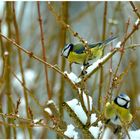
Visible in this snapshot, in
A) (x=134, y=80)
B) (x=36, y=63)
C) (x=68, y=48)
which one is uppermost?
(x=36, y=63)

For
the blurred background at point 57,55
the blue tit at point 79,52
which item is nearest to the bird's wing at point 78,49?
the blue tit at point 79,52

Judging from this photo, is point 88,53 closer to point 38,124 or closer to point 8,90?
point 38,124

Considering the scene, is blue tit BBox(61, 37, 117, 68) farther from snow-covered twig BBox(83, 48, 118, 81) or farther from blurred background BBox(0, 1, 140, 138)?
blurred background BBox(0, 1, 140, 138)

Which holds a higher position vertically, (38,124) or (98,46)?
(98,46)

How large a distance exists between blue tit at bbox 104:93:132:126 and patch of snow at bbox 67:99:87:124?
4 centimetres

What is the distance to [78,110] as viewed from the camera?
702 millimetres

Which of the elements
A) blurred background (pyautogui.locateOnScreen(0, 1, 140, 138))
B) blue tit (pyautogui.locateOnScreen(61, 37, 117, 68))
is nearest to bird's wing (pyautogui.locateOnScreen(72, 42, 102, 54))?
blue tit (pyautogui.locateOnScreen(61, 37, 117, 68))

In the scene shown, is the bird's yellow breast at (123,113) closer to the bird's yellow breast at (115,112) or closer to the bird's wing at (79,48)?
the bird's yellow breast at (115,112)

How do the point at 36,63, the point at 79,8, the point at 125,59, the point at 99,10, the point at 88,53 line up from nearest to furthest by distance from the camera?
the point at 88,53 → the point at 125,59 → the point at 36,63 → the point at 99,10 → the point at 79,8

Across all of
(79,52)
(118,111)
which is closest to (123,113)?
(118,111)

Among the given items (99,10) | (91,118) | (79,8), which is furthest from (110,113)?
(79,8)

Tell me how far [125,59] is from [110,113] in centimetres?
114

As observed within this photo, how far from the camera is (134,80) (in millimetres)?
1645

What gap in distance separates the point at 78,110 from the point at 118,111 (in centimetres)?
7
